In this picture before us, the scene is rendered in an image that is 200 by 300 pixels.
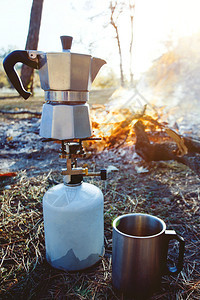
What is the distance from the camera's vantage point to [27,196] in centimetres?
151

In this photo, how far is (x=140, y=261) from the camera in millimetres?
697

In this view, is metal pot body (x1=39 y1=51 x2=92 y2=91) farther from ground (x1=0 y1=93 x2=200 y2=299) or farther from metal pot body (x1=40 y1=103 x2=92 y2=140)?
ground (x1=0 y1=93 x2=200 y2=299)

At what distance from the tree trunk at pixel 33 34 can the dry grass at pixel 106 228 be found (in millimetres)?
1530

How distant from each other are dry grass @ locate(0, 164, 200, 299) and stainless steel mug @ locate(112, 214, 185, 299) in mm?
73

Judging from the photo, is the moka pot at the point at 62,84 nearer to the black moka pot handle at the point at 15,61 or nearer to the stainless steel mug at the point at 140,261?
the black moka pot handle at the point at 15,61

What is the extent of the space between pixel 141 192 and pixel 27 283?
92cm

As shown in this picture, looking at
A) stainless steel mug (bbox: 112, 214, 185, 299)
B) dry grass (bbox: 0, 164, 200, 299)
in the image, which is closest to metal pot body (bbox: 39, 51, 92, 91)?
stainless steel mug (bbox: 112, 214, 185, 299)

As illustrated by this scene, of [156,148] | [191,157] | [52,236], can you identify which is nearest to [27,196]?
[52,236]

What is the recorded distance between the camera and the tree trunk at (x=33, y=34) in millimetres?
2365

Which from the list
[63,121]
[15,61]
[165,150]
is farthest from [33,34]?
[63,121]

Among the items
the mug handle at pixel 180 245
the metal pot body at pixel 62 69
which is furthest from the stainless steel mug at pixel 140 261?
the metal pot body at pixel 62 69

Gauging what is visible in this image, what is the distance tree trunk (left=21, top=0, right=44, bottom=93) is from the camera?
2365mm

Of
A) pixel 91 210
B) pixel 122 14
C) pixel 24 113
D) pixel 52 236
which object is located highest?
pixel 122 14

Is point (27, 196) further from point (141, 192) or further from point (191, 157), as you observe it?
point (191, 157)
